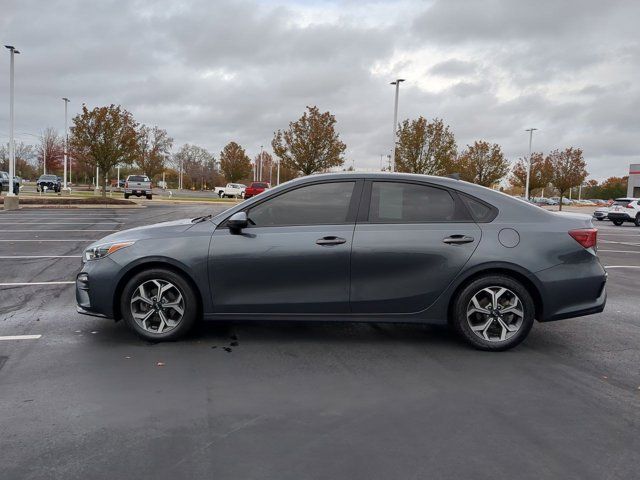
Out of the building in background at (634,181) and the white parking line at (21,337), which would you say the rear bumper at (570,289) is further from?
the building in background at (634,181)

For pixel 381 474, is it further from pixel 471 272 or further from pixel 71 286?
pixel 71 286

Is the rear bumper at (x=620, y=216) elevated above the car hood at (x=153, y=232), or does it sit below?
above

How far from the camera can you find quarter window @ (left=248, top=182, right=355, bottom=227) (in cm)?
512

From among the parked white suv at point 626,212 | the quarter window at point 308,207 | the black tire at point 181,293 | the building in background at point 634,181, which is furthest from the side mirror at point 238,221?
the building in background at point 634,181

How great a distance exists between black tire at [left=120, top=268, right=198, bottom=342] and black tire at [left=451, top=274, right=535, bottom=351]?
2.41 metres

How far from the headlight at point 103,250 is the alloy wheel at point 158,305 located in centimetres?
42

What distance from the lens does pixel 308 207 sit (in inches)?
203

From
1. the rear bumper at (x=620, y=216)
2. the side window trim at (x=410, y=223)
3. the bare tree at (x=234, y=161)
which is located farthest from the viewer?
the bare tree at (x=234, y=161)

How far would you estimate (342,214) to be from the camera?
5117mm

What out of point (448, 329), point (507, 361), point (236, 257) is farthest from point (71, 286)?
point (507, 361)

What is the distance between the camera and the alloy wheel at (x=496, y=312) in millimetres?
4984

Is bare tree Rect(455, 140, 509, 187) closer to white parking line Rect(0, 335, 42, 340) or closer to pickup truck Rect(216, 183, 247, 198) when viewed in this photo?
pickup truck Rect(216, 183, 247, 198)

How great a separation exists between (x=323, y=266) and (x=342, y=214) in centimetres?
53

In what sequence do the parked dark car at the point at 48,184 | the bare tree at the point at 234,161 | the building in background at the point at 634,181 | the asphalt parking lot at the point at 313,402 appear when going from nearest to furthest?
the asphalt parking lot at the point at 313,402
the parked dark car at the point at 48,184
the building in background at the point at 634,181
the bare tree at the point at 234,161
